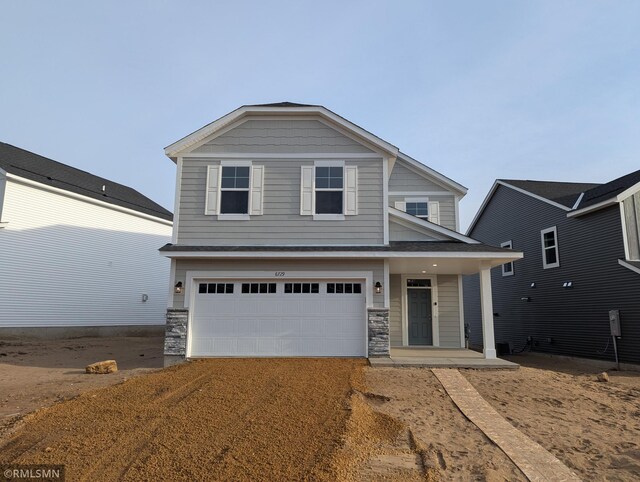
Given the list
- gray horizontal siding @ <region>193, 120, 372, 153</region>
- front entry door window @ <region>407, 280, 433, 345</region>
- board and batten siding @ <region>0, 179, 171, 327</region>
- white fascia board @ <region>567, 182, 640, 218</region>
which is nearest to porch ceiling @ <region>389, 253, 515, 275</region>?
front entry door window @ <region>407, 280, 433, 345</region>

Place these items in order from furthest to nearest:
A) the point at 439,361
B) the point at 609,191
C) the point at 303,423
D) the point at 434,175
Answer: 1. the point at 434,175
2. the point at 609,191
3. the point at 439,361
4. the point at 303,423

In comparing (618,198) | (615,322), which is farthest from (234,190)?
(615,322)

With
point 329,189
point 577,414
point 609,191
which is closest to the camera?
point 577,414

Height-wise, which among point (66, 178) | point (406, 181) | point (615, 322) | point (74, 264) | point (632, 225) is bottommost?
point (615, 322)

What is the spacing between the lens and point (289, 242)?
10.7 meters

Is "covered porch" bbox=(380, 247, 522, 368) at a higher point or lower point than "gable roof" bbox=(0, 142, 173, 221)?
lower

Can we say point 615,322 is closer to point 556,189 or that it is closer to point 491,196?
point 556,189

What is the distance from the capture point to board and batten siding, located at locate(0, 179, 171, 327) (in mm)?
15508

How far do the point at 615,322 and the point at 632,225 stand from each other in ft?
9.92

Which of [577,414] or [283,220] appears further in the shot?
[283,220]

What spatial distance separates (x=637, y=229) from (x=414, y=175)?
273 inches

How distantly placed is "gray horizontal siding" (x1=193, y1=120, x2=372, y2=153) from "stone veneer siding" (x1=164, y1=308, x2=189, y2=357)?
4324 mm

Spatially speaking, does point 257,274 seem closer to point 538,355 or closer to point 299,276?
point 299,276

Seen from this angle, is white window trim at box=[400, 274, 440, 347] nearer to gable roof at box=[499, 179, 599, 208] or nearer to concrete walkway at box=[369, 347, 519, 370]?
concrete walkway at box=[369, 347, 519, 370]
